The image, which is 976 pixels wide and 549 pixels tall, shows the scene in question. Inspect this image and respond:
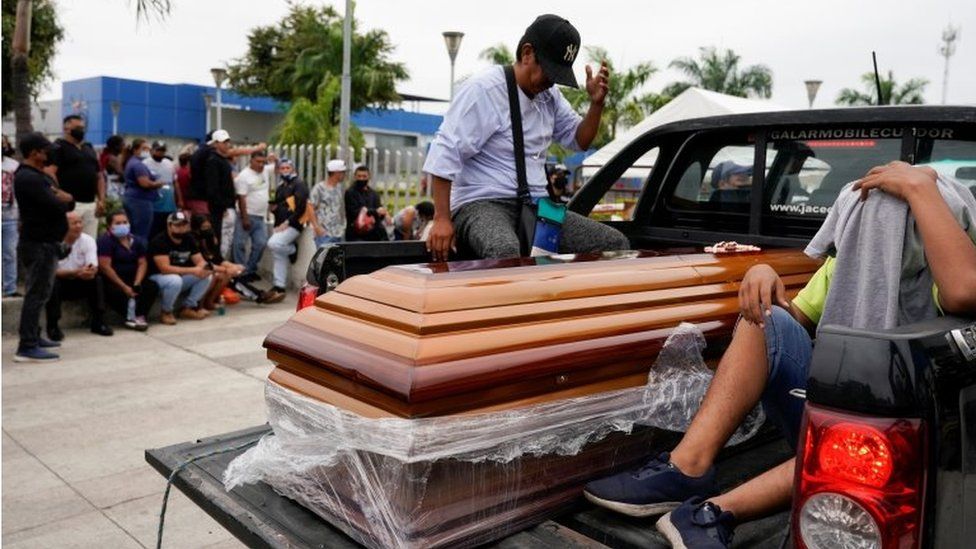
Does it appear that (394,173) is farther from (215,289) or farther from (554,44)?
(554,44)

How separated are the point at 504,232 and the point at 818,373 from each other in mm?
1761

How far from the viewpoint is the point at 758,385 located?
2100 millimetres

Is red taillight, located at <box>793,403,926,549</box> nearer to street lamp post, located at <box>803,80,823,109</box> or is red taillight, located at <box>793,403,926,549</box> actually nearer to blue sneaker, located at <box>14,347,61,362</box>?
blue sneaker, located at <box>14,347,61,362</box>

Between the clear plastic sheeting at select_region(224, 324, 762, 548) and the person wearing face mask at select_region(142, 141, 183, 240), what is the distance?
8673 mm

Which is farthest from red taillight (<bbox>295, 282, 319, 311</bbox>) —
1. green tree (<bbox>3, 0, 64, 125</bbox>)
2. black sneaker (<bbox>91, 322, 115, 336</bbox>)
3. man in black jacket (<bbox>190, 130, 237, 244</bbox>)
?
green tree (<bbox>3, 0, 64, 125</bbox>)

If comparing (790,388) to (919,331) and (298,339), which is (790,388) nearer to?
(919,331)

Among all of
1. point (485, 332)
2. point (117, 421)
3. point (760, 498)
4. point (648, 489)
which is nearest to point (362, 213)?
point (117, 421)

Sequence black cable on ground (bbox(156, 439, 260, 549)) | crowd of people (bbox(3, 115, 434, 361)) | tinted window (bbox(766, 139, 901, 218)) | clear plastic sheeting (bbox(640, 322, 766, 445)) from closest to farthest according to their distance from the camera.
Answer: clear plastic sheeting (bbox(640, 322, 766, 445)) < black cable on ground (bbox(156, 439, 260, 549)) < tinted window (bbox(766, 139, 901, 218)) < crowd of people (bbox(3, 115, 434, 361))

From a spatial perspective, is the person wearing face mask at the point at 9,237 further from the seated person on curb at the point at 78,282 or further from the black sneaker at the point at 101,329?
the black sneaker at the point at 101,329

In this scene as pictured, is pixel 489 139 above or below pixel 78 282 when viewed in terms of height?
above

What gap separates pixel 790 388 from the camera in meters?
2.17

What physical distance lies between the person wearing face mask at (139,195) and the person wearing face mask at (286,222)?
1.41 m

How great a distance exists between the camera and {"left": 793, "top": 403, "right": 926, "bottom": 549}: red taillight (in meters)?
1.41

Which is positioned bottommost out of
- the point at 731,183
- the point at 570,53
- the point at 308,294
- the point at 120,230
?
the point at 120,230
